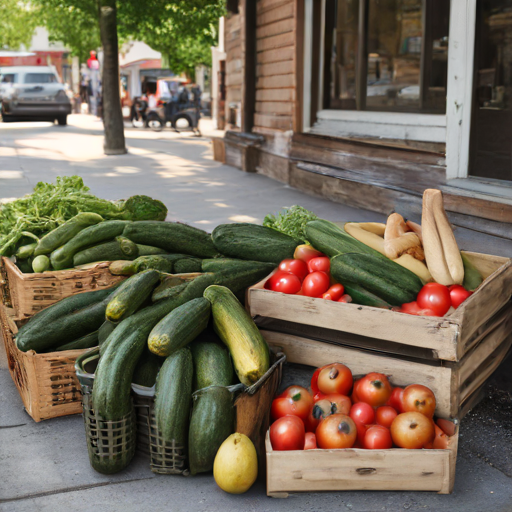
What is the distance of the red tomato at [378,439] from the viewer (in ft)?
9.11

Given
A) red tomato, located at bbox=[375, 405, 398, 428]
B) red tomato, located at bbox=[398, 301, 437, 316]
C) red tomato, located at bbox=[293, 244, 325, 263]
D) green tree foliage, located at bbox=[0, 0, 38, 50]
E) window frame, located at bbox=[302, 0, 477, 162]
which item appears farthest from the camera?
green tree foliage, located at bbox=[0, 0, 38, 50]

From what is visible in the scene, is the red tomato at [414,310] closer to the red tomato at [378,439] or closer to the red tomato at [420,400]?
the red tomato at [420,400]

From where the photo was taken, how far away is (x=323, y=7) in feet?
29.8

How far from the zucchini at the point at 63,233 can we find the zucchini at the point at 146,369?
1145 mm

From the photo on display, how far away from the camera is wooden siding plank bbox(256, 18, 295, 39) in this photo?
9.60 meters

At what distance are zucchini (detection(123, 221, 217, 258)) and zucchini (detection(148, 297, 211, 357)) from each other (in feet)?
2.94

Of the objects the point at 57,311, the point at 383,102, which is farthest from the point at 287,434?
the point at 383,102

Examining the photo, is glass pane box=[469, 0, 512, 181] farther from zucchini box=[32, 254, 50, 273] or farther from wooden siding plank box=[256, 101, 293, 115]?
wooden siding plank box=[256, 101, 293, 115]

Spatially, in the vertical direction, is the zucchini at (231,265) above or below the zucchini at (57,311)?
above

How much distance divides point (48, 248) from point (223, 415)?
5.65 ft

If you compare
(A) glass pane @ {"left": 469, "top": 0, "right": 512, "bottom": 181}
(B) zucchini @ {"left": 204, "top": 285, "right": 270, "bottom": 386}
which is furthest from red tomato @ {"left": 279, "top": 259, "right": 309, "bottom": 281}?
(A) glass pane @ {"left": 469, "top": 0, "right": 512, "bottom": 181}

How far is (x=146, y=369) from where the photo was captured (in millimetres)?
3074

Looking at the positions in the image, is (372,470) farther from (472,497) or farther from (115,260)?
(115,260)

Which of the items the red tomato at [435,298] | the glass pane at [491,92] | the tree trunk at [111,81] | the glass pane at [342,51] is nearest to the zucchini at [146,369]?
the red tomato at [435,298]
